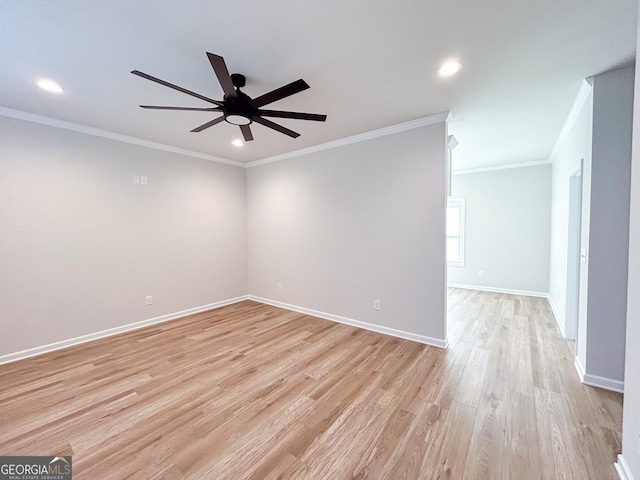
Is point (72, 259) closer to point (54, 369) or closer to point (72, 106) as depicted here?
point (54, 369)

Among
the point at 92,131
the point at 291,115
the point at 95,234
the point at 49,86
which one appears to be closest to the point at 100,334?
the point at 95,234

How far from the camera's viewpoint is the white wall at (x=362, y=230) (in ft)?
9.93

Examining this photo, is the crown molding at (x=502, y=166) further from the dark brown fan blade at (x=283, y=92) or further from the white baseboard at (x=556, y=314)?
the dark brown fan blade at (x=283, y=92)

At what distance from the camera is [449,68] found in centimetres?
204

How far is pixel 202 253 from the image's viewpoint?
4332 millimetres

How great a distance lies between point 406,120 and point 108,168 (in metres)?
3.83

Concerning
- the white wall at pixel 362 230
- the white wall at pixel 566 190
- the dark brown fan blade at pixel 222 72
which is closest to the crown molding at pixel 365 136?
the white wall at pixel 362 230

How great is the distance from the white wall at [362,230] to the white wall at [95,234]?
109 centimetres

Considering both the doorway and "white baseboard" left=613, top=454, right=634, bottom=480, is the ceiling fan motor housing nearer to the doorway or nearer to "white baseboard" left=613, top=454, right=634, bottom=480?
"white baseboard" left=613, top=454, right=634, bottom=480

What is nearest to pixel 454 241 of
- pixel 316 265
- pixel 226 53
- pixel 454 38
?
pixel 316 265

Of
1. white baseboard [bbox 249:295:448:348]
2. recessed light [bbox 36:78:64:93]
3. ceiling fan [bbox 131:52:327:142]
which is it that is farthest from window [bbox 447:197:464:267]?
recessed light [bbox 36:78:64:93]

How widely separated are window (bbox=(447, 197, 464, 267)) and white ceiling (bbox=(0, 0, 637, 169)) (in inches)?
118

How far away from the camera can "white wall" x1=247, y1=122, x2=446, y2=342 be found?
3.03 m

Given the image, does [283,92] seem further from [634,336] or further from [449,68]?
[634,336]
